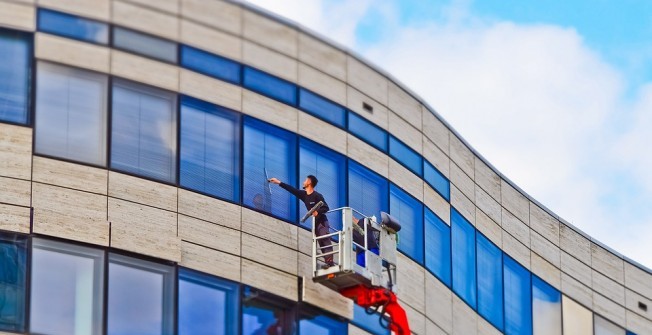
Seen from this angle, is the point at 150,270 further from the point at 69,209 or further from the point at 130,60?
the point at 130,60

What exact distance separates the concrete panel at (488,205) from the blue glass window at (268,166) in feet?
27.8

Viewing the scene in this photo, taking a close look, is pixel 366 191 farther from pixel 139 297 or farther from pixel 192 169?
pixel 139 297

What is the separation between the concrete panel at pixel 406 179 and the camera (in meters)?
44.8

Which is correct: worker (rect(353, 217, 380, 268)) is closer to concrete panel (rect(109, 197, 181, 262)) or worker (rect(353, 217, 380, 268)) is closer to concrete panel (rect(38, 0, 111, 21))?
concrete panel (rect(109, 197, 181, 262))

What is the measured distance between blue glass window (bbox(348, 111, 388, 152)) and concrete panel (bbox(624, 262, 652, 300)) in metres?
12.7

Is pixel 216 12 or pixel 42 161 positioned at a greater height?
pixel 216 12

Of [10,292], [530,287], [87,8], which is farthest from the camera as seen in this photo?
[530,287]

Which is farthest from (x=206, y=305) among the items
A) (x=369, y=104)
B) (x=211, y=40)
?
(x=369, y=104)

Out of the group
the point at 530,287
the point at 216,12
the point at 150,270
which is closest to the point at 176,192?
the point at 150,270

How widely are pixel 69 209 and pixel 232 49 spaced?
5913 millimetres

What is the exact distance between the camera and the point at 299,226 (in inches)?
1625

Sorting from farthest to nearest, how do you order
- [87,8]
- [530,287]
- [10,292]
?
[530,287] → [87,8] → [10,292]

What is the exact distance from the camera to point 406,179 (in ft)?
149

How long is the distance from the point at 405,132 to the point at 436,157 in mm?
1610
